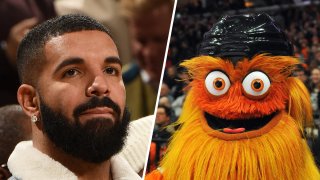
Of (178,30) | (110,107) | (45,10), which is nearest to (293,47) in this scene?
(178,30)

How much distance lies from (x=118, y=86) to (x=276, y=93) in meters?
0.22

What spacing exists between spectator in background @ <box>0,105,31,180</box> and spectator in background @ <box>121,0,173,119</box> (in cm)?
16

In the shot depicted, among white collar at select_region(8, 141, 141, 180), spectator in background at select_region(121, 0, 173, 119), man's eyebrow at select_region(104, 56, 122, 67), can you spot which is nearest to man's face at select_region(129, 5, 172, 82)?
spectator in background at select_region(121, 0, 173, 119)

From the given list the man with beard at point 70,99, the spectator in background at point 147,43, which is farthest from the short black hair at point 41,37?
the spectator in background at point 147,43

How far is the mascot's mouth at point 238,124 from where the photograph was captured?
632 millimetres

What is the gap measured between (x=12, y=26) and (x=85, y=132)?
273mm

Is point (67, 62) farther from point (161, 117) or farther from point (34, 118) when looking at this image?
point (161, 117)

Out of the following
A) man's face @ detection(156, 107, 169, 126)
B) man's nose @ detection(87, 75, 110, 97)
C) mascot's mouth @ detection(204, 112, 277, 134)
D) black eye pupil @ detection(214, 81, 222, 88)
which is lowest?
mascot's mouth @ detection(204, 112, 277, 134)

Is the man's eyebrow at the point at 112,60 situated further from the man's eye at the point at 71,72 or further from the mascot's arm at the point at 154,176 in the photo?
the mascot's arm at the point at 154,176

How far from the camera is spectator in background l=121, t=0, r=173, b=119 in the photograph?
685 mm

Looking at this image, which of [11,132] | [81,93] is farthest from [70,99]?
[11,132]

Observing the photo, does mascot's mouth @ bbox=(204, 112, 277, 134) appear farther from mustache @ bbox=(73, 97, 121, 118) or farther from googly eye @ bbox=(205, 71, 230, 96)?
mustache @ bbox=(73, 97, 121, 118)

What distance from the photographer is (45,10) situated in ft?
2.39

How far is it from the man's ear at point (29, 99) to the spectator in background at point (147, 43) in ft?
0.51
